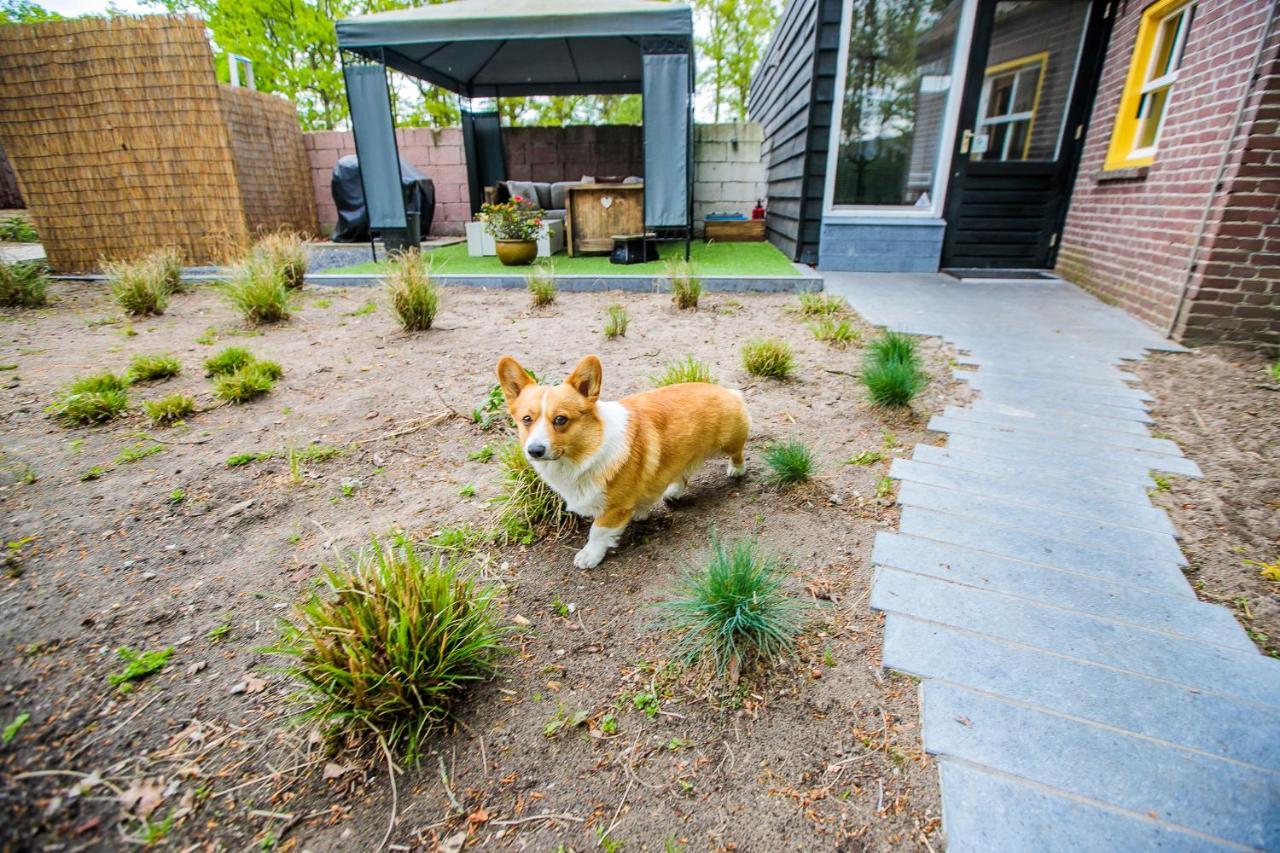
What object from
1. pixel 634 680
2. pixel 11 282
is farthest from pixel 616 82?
pixel 634 680

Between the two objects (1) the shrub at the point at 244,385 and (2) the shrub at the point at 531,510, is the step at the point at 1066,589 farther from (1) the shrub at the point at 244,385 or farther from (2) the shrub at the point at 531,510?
(1) the shrub at the point at 244,385

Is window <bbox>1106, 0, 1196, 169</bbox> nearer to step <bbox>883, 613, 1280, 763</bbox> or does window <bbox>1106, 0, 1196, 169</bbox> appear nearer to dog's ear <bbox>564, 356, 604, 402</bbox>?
step <bbox>883, 613, 1280, 763</bbox>

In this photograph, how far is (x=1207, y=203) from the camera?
4.10 m

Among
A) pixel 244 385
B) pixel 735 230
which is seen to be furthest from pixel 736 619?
pixel 735 230

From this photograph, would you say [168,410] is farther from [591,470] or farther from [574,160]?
[574,160]

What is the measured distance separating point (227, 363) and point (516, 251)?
13.7 feet

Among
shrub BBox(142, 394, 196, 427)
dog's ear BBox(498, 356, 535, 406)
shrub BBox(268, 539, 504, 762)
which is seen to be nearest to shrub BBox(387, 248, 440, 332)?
shrub BBox(142, 394, 196, 427)

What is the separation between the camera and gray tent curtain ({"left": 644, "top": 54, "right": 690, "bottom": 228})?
21.2 ft

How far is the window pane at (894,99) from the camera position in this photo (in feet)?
21.3

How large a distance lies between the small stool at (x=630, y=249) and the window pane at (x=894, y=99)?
2547 millimetres

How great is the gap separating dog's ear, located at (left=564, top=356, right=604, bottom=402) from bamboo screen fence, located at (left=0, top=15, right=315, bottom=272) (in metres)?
7.82

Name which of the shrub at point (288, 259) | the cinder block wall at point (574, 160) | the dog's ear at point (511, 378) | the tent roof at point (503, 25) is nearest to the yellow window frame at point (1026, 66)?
the tent roof at point (503, 25)

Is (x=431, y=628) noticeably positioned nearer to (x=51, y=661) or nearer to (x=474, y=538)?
(x=474, y=538)

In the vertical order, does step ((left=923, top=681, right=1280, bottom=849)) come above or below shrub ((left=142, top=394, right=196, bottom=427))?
below
